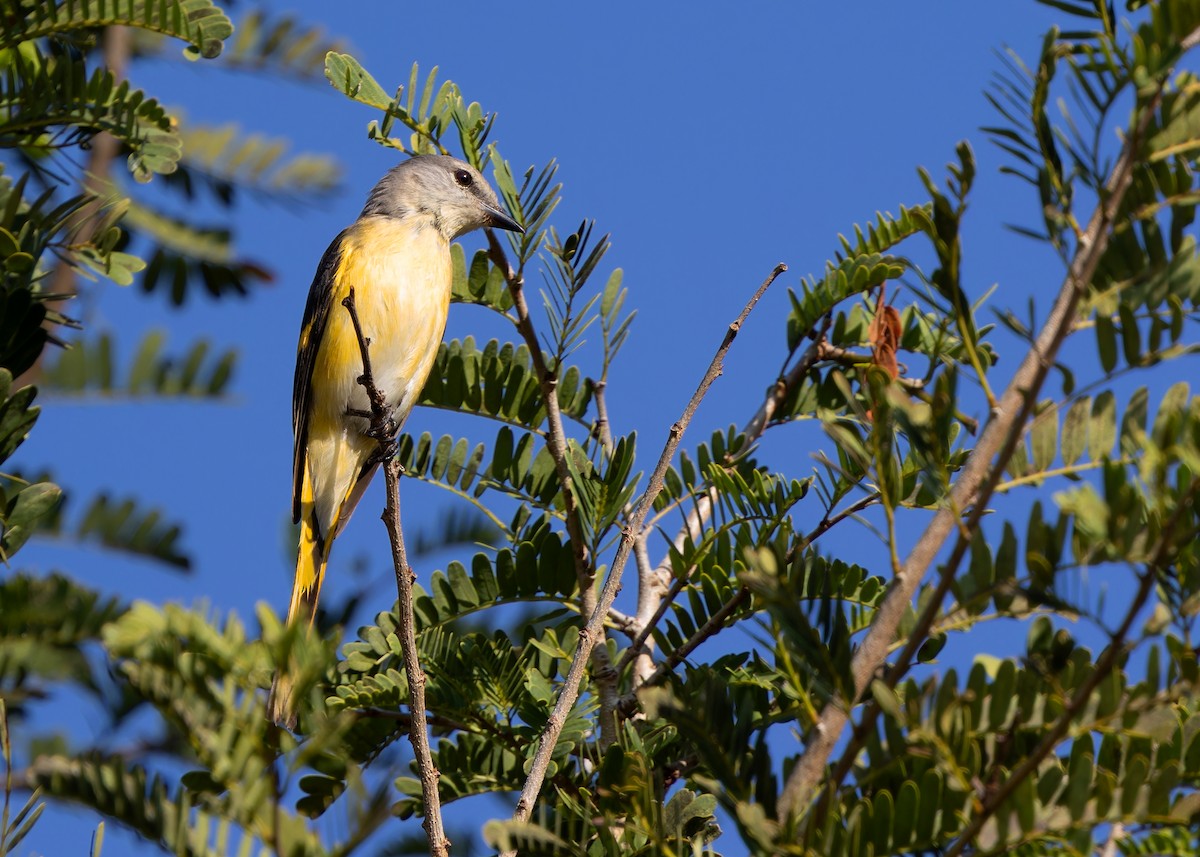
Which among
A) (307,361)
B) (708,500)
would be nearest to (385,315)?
(307,361)

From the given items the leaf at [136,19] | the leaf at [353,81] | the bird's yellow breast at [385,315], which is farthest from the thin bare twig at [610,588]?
the bird's yellow breast at [385,315]

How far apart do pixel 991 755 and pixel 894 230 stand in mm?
1808

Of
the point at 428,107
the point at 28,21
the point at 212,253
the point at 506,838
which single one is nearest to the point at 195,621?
the point at 506,838

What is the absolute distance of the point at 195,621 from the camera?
1302 millimetres

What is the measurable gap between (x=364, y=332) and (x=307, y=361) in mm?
443

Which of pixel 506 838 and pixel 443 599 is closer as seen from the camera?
pixel 506 838

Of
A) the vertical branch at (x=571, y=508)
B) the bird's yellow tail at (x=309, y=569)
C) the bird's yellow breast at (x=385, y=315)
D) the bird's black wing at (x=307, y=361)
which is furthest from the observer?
the bird's black wing at (x=307, y=361)

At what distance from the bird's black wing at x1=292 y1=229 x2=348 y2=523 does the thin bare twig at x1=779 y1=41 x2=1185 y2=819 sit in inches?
164

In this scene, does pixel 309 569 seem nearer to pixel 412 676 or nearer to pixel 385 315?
pixel 385 315

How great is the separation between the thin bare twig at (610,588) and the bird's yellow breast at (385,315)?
101 inches

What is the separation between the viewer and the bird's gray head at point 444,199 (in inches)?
232

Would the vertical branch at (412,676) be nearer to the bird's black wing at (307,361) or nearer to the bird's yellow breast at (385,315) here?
the bird's yellow breast at (385,315)

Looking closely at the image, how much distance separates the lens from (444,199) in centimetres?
597

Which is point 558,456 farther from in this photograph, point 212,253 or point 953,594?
point 212,253
